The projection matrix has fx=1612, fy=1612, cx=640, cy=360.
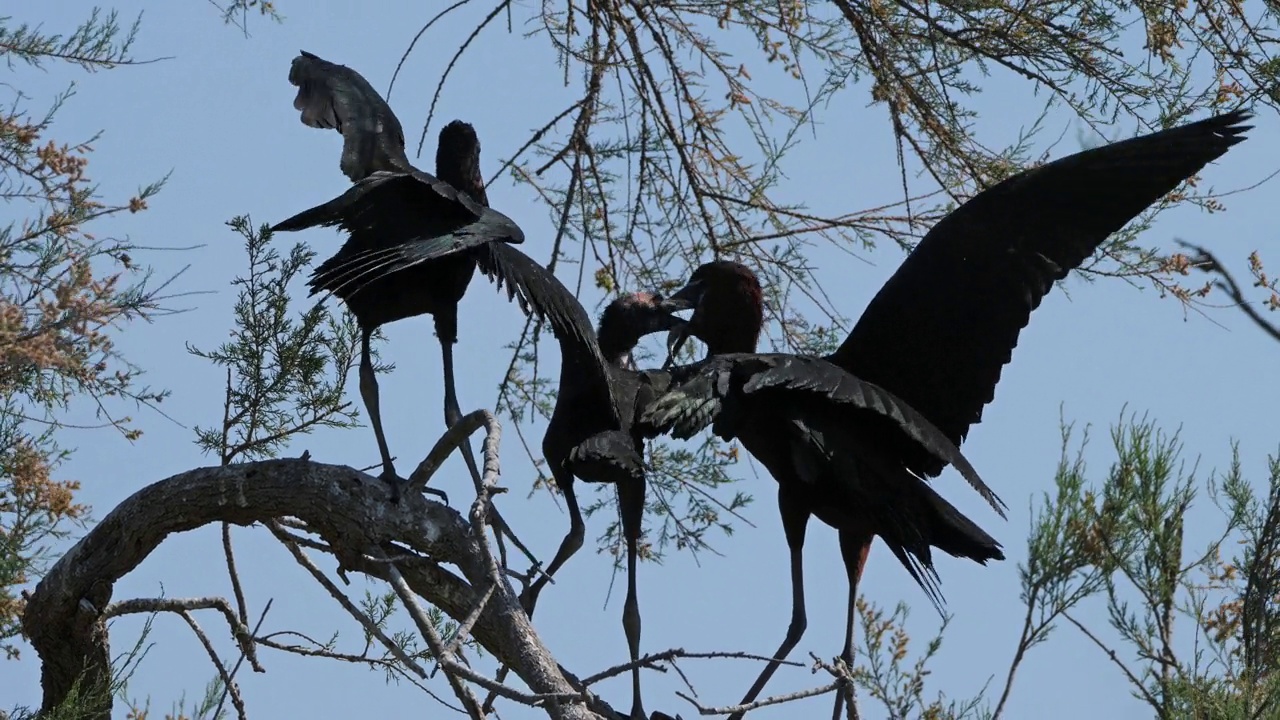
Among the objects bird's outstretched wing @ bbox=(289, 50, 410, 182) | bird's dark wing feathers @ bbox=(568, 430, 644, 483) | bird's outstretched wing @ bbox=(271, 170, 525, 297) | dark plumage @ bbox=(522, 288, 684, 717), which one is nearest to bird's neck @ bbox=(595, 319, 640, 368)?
dark plumage @ bbox=(522, 288, 684, 717)

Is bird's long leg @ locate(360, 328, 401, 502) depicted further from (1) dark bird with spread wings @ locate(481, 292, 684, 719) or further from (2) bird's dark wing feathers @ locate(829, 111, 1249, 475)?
(2) bird's dark wing feathers @ locate(829, 111, 1249, 475)

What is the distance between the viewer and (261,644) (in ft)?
13.5

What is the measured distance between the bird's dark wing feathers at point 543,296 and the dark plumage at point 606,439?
0.06 meters

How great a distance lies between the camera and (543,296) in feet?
13.2

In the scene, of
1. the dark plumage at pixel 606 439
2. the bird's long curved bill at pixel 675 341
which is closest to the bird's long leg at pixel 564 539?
the dark plumage at pixel 606 439

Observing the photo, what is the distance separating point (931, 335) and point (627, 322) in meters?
0.97

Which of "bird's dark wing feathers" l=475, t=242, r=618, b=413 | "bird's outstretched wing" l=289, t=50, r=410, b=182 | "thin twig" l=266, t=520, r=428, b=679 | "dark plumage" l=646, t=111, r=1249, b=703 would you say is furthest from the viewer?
"dark plumage" l=646, t=111, r=1249, b=703

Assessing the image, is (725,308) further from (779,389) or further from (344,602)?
(344,602)

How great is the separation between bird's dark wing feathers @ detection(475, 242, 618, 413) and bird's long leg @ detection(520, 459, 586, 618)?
0.94 ft

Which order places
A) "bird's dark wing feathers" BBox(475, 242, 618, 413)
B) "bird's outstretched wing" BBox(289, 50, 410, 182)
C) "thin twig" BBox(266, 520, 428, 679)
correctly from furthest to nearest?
1. "bird's outstretched wing" BBox(289, 50, 410, 182)
2. "bird's dark wing feathers" BBox(475, 242, 618, 413)
3. "thin twig" BBox(266, 520, 428, 679)

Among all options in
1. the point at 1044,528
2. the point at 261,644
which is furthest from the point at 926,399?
the point at 261,644

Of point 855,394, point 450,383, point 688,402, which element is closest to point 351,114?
point 450,383

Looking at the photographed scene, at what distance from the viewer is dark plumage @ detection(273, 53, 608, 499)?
4.06 meters

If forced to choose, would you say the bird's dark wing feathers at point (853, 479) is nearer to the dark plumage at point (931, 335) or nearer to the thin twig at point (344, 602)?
the dark plumage at point (931, 335)
